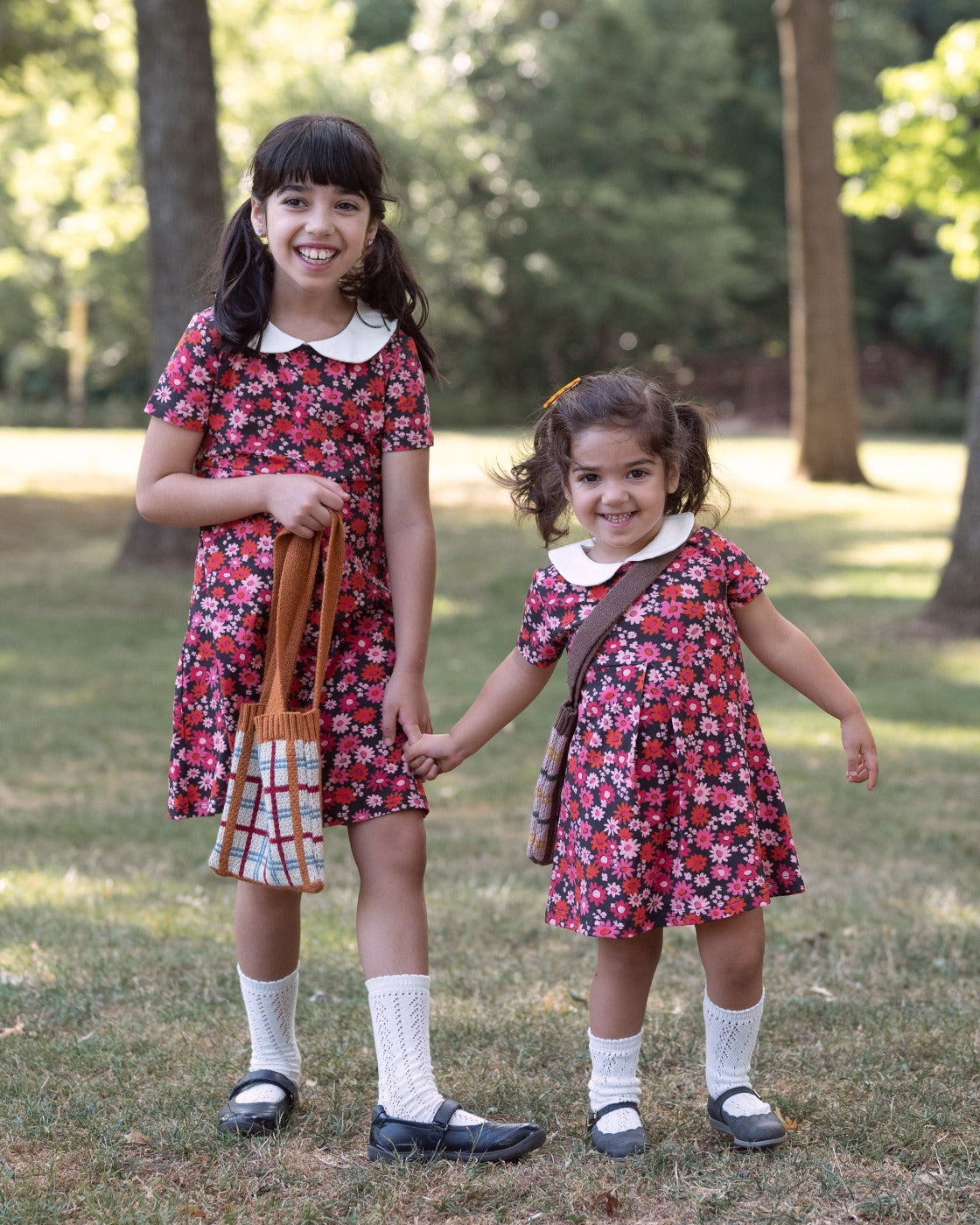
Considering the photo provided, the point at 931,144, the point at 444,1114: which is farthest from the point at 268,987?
the point at 931,144

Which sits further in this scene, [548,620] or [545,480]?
[545,480]

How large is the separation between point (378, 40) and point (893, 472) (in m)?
24.3

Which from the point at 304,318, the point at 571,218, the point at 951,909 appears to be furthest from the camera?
the point at 571,218

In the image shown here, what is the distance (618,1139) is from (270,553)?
3.99ft

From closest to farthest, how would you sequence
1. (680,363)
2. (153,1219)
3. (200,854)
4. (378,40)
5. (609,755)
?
(153,1219) < (609,755) < (200,854) < (680,363) < (378,40)

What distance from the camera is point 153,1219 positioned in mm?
2441

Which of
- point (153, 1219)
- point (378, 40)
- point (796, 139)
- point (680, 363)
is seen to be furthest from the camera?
point (378, 40)

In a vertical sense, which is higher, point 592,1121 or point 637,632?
point 637,632

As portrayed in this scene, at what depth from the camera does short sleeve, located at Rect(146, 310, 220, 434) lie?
8.96 feet

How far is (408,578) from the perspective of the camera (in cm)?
279

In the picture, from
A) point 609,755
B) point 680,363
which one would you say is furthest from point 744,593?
point 680,363

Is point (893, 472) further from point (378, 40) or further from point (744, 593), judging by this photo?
point (378, 40)

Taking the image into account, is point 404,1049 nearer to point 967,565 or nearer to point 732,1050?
point 732,1050

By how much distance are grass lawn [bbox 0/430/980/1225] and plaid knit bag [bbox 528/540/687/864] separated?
1.24 ft
